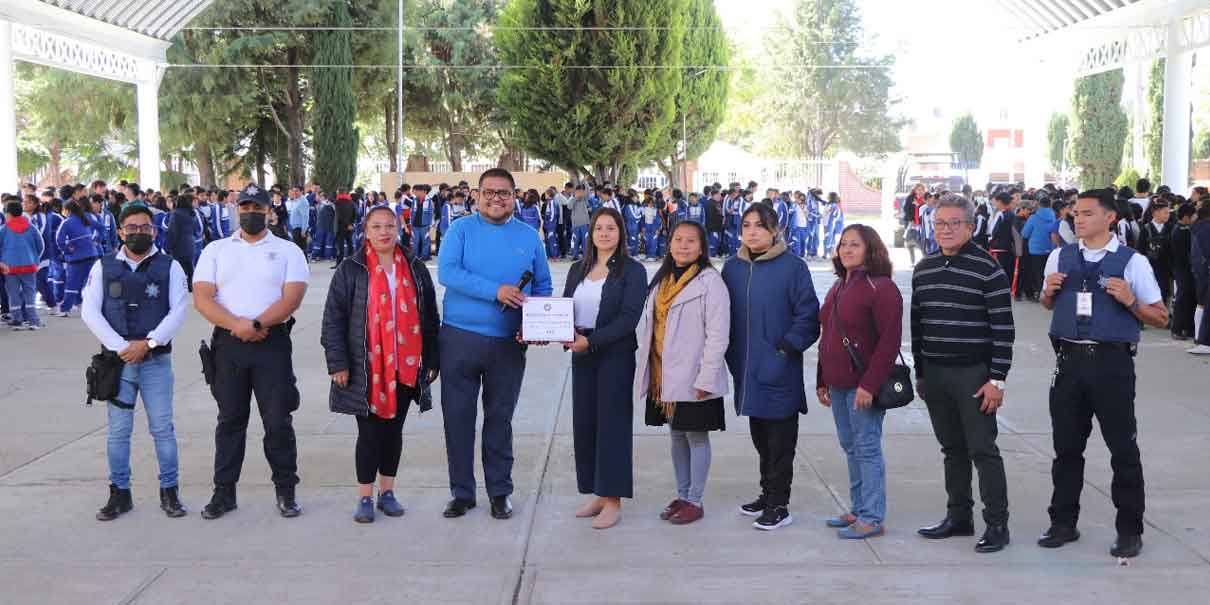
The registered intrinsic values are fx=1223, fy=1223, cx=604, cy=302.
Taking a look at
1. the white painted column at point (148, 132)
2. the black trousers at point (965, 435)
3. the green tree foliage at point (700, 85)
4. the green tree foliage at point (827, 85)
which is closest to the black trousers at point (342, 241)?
the white painted column at point (148, 132)

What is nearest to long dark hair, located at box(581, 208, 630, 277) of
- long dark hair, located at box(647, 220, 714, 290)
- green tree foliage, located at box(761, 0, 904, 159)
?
long dark hair, located at box(647, 220, 714, 290)

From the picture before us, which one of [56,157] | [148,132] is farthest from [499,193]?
[56,157]

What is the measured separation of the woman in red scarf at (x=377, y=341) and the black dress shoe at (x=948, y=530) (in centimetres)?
259

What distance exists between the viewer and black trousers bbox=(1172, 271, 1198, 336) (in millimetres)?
13109

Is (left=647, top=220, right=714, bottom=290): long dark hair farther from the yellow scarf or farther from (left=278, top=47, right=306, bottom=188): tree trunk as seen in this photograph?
(left=278, top=47, right=306, bottom=188): tree trunk

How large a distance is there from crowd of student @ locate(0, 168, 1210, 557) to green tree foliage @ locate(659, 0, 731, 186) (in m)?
34.4

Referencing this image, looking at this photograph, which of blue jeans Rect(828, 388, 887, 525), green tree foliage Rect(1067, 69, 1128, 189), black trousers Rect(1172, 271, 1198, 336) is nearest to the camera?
blue jeans Rect(828, 388, 887, 525)

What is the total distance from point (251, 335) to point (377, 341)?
632 mm

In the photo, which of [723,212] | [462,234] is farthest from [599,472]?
[723,212]

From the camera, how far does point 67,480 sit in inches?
283

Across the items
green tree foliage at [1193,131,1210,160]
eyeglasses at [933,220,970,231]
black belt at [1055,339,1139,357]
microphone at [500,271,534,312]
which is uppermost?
green tree foliage at [1193,131,1210,160]

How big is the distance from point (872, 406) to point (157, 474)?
4.28 m

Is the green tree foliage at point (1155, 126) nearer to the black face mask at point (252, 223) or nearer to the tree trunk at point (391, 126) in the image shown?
the tree trunk at point (391, 126)

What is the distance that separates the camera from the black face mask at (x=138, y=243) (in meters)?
6.23
